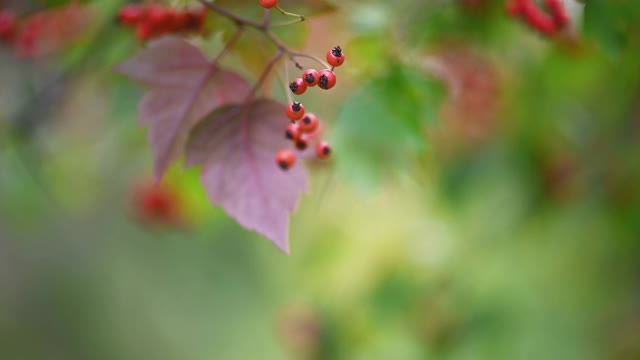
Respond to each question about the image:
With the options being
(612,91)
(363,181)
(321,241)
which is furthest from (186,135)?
(321,241)

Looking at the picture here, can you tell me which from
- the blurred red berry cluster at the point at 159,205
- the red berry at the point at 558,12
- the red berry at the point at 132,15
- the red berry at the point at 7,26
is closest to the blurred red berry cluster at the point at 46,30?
the red berry at the point at 7,26

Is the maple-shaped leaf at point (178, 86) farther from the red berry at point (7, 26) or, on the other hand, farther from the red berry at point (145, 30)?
the red berry at point (7, 26)

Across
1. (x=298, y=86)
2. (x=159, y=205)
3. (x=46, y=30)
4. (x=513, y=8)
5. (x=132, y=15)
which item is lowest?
(x=159, y=205)

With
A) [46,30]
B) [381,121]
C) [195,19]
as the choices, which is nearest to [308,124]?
[195,19]

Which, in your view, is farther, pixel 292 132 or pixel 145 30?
pixel 145 30

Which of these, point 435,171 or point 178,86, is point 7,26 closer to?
point 178,86

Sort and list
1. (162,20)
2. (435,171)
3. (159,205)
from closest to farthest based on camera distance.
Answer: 1. (162,20)
2. (159,205)
3. (435,171)

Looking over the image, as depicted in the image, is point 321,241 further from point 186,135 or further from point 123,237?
point 123,237
